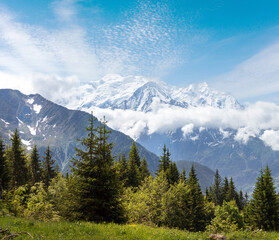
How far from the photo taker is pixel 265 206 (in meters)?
37.5

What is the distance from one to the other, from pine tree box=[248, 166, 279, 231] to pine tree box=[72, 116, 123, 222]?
2881cm

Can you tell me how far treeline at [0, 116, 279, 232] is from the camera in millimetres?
20797

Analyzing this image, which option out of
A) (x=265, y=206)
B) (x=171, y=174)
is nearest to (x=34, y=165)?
(x=171, y=174)

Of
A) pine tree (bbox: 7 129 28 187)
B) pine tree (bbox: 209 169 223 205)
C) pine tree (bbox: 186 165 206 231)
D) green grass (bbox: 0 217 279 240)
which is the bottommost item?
pine tree (bbox: 209 169 223 205)

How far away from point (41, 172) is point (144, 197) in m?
38.3

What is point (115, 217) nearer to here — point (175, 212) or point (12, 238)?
point (12, 238)

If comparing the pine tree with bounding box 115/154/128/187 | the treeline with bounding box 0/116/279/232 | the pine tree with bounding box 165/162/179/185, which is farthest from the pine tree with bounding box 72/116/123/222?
the pine tree with bounding box 165/162/179/185

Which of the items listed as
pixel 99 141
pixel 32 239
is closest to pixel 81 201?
pixel 99 141

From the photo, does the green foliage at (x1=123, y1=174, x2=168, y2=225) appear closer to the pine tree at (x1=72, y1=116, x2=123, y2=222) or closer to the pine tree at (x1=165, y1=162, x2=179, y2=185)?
the pine tree at (x1=72, y1=116, x2=123, y2=222)

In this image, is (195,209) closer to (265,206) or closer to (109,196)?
(265,206)

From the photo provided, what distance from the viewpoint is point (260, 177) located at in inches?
1641

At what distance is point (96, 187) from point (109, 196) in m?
1.55

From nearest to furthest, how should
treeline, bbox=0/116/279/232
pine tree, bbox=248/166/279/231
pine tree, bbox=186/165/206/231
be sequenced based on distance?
treeline, bbox=0/116/279/232 < pine tree, bbox=248/166/279/231 < pine tree, bbox=186/165/206/231

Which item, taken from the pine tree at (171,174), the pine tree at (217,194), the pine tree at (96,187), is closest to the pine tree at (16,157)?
the pine tree at (96,187)
